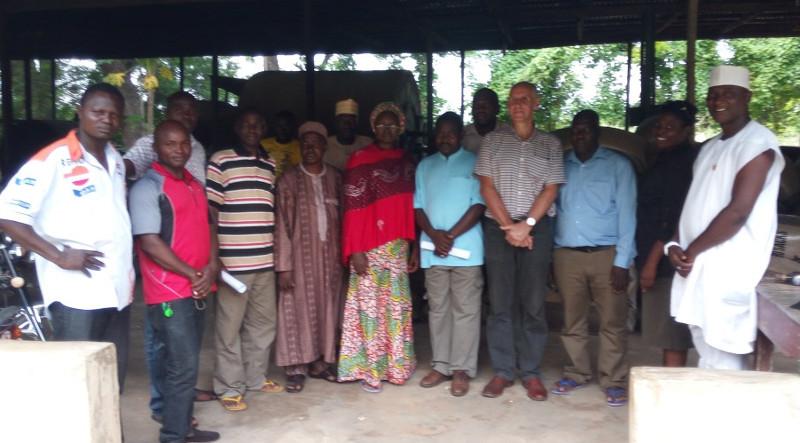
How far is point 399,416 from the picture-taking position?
4.01 m

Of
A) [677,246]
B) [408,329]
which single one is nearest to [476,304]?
[408,329]

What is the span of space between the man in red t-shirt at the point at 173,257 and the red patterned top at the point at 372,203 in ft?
3.72

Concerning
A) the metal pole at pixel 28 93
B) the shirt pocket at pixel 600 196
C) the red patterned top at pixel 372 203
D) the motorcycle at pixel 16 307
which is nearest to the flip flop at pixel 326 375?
the red patterned top at pixel 372 203

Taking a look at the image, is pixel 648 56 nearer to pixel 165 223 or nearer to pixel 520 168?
pixel 520 168

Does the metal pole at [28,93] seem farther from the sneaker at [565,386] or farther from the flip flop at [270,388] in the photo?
the sneaker at [565,386]

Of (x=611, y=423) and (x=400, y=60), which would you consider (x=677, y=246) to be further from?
→ (x=400, y=60)

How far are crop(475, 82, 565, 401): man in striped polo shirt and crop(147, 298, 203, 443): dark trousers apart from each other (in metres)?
1.72

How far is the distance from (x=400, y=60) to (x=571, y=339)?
639 inches

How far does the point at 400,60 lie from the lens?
19.8 metres

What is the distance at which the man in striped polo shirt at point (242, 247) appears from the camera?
13.1 feet

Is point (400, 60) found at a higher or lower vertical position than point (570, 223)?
higher

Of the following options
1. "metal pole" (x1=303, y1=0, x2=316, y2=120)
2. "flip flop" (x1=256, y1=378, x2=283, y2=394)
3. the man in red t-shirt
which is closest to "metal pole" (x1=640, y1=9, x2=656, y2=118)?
"metal pole" (x1=303, y1=0, x2=316, y2=120)

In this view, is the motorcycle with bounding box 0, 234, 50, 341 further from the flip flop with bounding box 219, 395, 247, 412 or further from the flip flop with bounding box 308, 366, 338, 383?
the flip flop with bounding box 308, 366, 338, 383

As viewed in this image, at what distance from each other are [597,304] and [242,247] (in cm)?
209
